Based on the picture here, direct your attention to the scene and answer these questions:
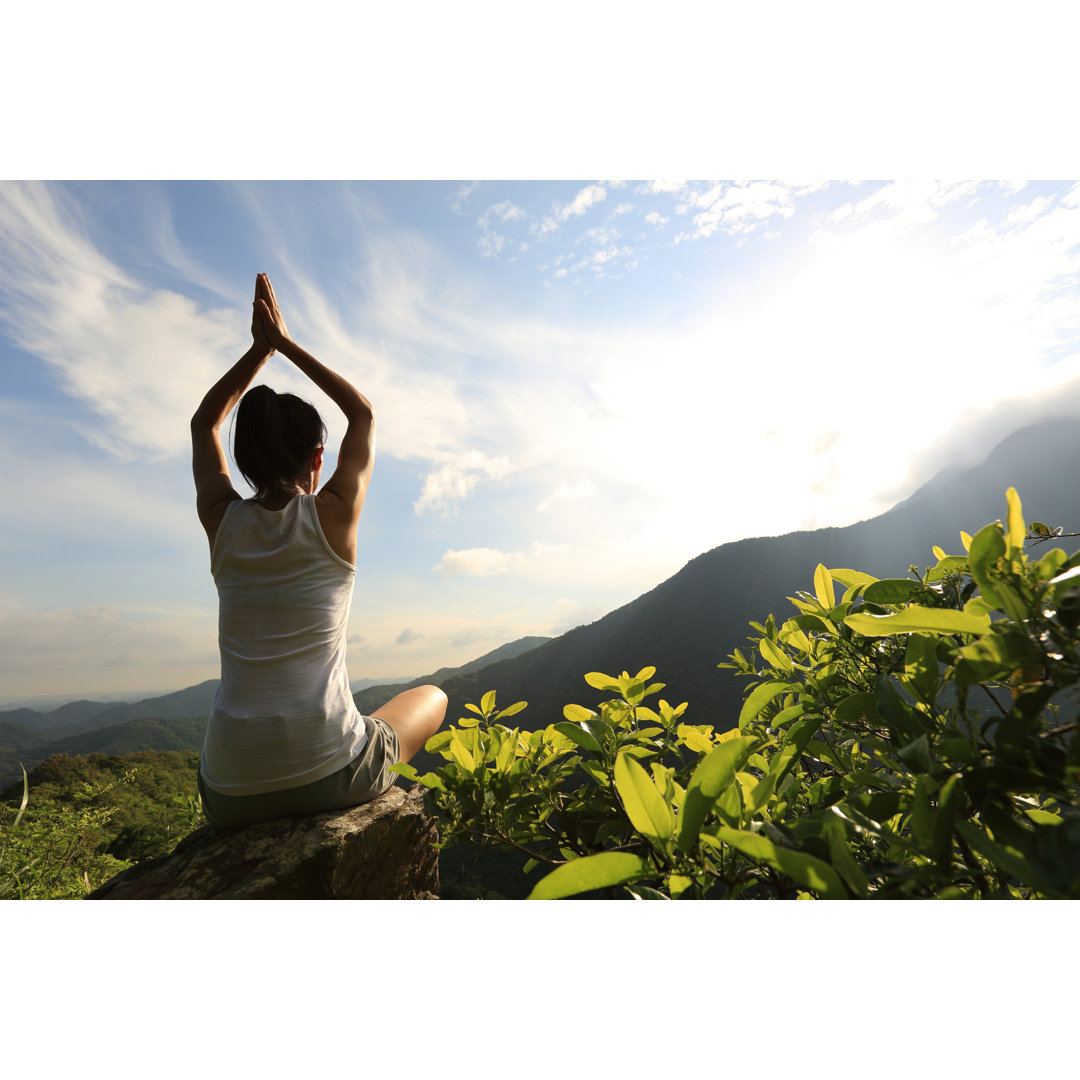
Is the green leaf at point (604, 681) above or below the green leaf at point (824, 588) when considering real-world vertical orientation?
below

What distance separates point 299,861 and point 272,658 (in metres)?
0.47

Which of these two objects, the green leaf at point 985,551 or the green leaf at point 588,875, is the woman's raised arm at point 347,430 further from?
the green leaf at point 985,551

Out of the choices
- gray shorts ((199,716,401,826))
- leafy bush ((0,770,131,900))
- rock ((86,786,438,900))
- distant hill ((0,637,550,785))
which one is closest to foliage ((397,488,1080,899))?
rock ((86,786,438,900))

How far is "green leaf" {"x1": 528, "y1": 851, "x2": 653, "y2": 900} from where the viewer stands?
44cm

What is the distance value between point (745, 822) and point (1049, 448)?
52733mm

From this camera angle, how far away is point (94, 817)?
33.1 feet

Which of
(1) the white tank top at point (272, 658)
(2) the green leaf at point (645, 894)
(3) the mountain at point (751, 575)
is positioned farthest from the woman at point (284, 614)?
(3) the mountain at point (751, 575)

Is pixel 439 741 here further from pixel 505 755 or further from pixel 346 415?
pixel 346 415

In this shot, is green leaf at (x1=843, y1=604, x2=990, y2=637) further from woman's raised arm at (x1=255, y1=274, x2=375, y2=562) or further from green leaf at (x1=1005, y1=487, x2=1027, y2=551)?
woman's raised arm at (x1=255, y1=274, x2=375, y2=562)

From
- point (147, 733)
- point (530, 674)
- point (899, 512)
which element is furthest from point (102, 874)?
point (899, 512)

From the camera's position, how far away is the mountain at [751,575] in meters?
29.3

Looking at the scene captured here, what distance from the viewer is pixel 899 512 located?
36.6m

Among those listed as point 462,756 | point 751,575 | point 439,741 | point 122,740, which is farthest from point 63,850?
point 751,575

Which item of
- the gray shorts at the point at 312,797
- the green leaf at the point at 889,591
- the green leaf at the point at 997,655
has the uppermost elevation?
the green leaf at the point at 889,591
